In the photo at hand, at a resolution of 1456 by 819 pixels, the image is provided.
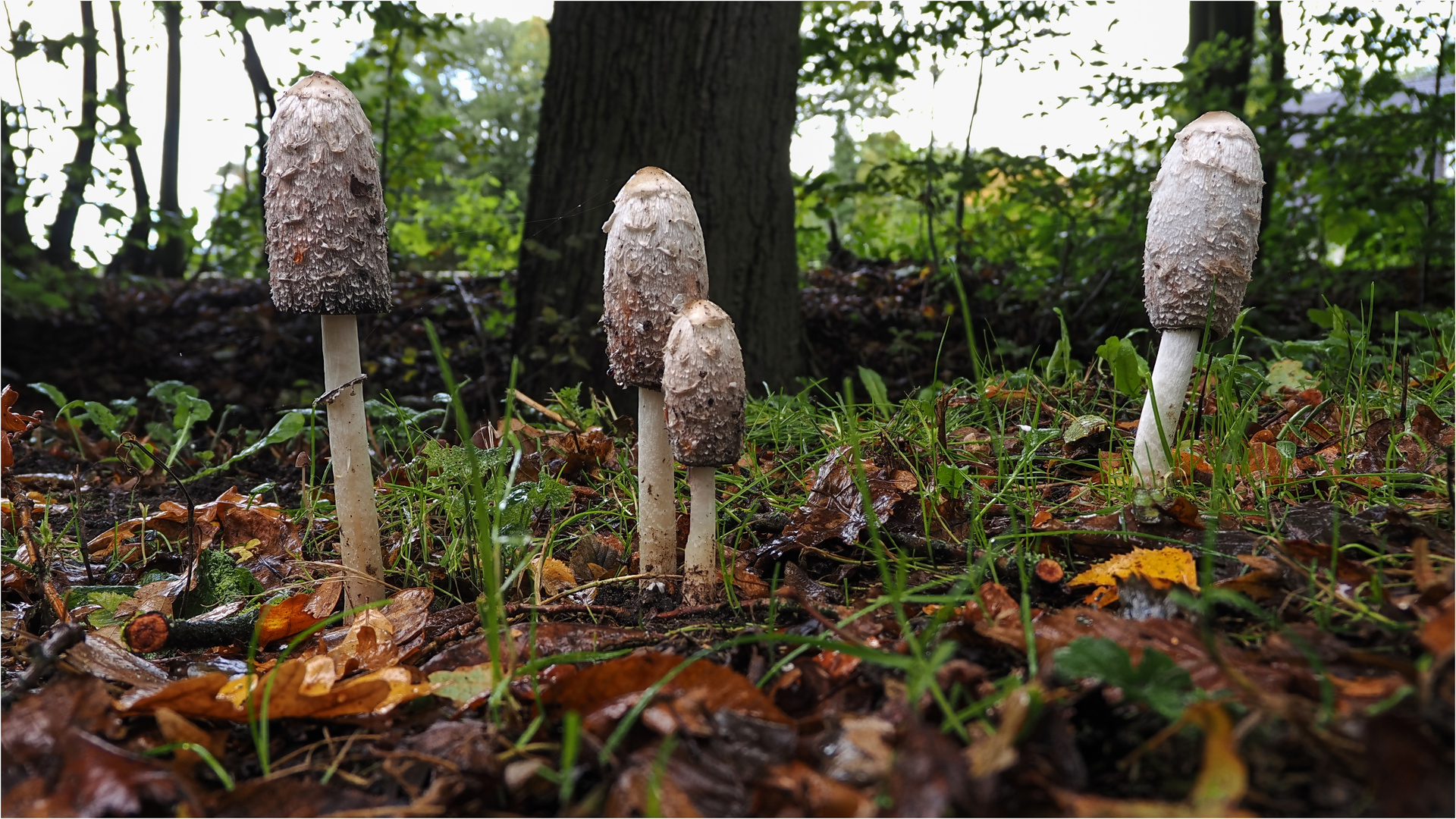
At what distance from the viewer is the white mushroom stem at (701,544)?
2.08m

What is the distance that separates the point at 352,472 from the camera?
2264 millimetres

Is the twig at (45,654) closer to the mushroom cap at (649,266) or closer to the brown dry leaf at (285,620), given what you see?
the brown dry leaf at (285,620)

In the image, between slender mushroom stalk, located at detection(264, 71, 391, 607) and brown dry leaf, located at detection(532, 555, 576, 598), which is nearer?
slender mushroom stalk, located at detection(264, 71, 391, 607)

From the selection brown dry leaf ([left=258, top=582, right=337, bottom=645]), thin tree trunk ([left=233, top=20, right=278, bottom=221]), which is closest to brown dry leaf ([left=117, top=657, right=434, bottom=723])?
brown dry leaf ([left=258, top=582, right=337, bottom=645])

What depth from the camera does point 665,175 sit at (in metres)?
2.14

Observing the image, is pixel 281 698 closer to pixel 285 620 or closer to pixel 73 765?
pixel 73 765

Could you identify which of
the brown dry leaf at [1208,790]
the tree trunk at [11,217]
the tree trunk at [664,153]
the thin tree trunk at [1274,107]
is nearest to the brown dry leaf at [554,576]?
the brown dry leaf at [1208,790]

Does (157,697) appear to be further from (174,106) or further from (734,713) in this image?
(174,106)

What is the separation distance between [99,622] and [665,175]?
1.67 meters

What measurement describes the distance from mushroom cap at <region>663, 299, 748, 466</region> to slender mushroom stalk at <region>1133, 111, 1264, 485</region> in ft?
3.58

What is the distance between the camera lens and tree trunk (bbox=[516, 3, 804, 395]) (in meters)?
4.75

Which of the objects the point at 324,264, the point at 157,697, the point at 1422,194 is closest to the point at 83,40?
the point at 324,264

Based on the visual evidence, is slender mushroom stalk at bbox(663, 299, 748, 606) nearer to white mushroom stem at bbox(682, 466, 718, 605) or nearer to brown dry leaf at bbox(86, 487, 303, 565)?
white mushroom stem at bbox(682, 466, 718, 605)

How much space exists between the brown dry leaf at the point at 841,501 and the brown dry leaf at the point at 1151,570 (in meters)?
0.58
